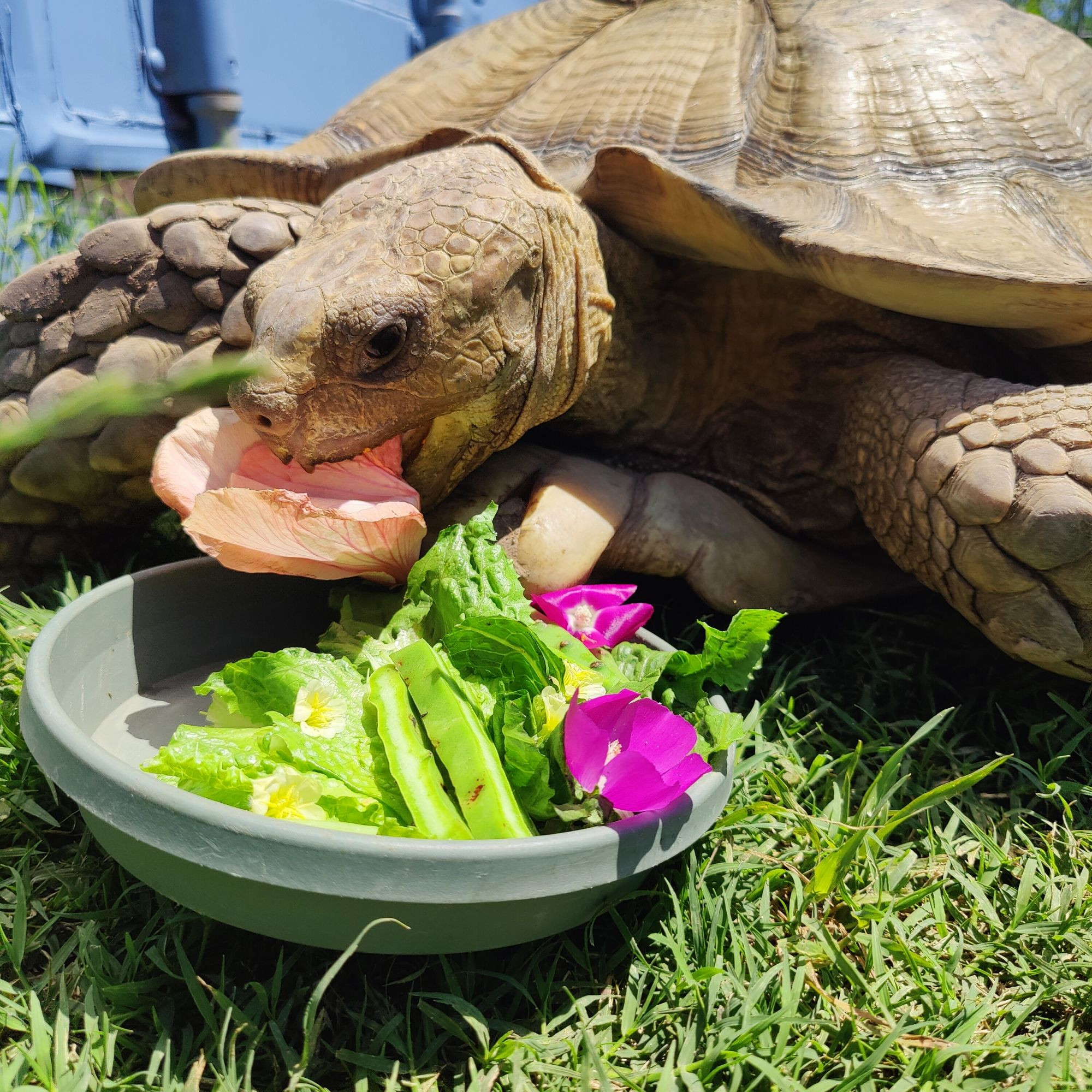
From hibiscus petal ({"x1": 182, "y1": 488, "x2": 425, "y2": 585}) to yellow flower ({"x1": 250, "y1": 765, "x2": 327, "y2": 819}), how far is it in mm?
440

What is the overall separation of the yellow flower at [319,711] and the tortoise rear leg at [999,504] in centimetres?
103

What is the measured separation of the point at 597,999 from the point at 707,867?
25 cm

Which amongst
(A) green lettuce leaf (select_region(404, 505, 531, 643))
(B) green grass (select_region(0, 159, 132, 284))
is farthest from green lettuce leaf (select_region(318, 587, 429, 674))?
(B) green grass (select_region(0, 159, 132, 284))

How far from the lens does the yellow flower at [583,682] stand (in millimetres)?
1324

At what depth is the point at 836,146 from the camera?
6.04 feet

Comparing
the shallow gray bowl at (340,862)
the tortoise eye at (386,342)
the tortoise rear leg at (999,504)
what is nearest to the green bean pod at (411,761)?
the shallow gray bowl at (340,862)

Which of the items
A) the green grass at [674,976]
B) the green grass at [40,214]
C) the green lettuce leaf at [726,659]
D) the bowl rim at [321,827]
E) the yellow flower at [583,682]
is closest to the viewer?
the bowl rim at [321,827]

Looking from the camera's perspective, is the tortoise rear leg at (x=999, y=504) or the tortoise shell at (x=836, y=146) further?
the tortoise shell at (x=836, y=146)

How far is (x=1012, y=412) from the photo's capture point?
1625 mm

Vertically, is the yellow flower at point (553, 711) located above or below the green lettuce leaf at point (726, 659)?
above

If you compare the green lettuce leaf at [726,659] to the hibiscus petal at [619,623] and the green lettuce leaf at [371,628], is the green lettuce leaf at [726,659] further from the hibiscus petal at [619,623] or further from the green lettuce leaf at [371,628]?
the green lettuce leaf at [371,628]

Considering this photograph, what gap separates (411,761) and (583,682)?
272 mm

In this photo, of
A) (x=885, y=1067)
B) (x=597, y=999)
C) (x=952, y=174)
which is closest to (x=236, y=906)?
(x=597, y=999)

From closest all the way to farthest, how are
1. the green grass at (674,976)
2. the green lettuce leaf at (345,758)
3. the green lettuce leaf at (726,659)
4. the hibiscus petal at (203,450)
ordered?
the green grass at (674,976) < the green lettuce leaf at (345,758) < the green lettuce leaf at (726,659) < the hibiscus petal at (203,450)
